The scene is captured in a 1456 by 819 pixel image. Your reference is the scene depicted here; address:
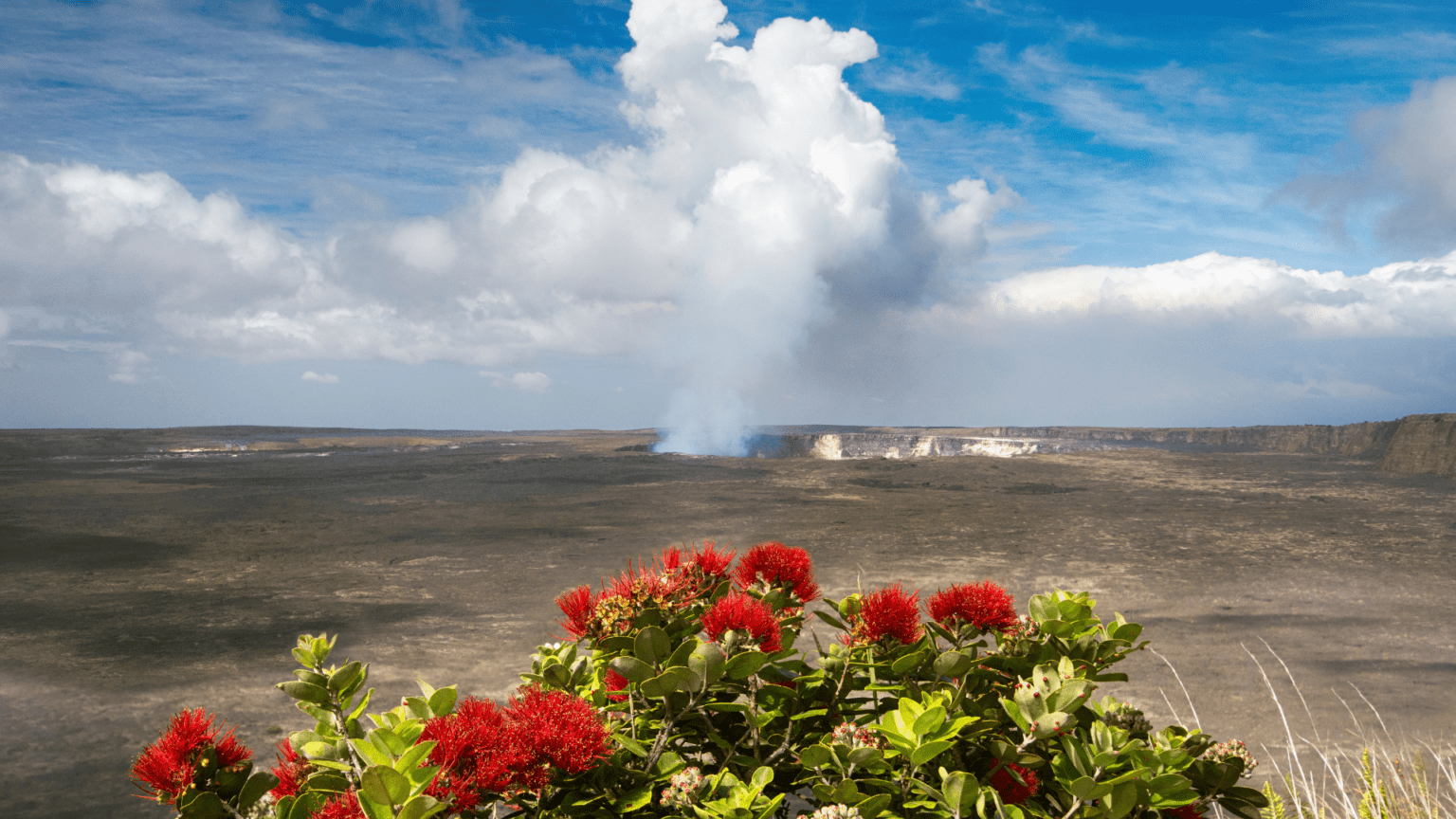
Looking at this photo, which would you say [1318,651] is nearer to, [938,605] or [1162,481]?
[938,605]

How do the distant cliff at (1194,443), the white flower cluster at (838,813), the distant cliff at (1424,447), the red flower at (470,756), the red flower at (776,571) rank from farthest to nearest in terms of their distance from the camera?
the distant cliff at (1194,443) < the distant cliff at (1424,447) < the red flower at (776,571) < the white flower cluster at (838,813) < the red flower at (470,756)

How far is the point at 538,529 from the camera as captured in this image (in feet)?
35.6

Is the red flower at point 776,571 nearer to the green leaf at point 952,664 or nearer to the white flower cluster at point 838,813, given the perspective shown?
the green leaf at point 952,664

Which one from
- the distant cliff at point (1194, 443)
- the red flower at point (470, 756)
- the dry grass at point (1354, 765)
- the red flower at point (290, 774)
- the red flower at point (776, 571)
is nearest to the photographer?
the red flower at point (470, 756)

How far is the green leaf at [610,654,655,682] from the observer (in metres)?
1.08

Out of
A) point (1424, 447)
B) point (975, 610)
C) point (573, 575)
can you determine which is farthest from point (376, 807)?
point (1424, 447)

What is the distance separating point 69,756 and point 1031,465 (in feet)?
70.8

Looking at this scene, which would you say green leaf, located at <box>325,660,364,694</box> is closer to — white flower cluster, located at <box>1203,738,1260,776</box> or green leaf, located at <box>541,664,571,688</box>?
green leaf, located at <box>541,664,571,688</box>

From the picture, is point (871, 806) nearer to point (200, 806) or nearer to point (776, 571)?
point (776, 571)

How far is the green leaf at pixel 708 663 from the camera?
42.3 inches

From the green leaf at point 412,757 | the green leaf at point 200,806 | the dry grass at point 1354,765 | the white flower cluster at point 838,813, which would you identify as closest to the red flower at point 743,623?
the white flower cluster at point 838,813

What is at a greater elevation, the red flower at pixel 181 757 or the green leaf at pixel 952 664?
the green leaf at pixel 952 664

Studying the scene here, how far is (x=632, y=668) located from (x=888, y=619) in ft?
1.57

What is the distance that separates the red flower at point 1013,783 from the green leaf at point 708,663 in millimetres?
545
